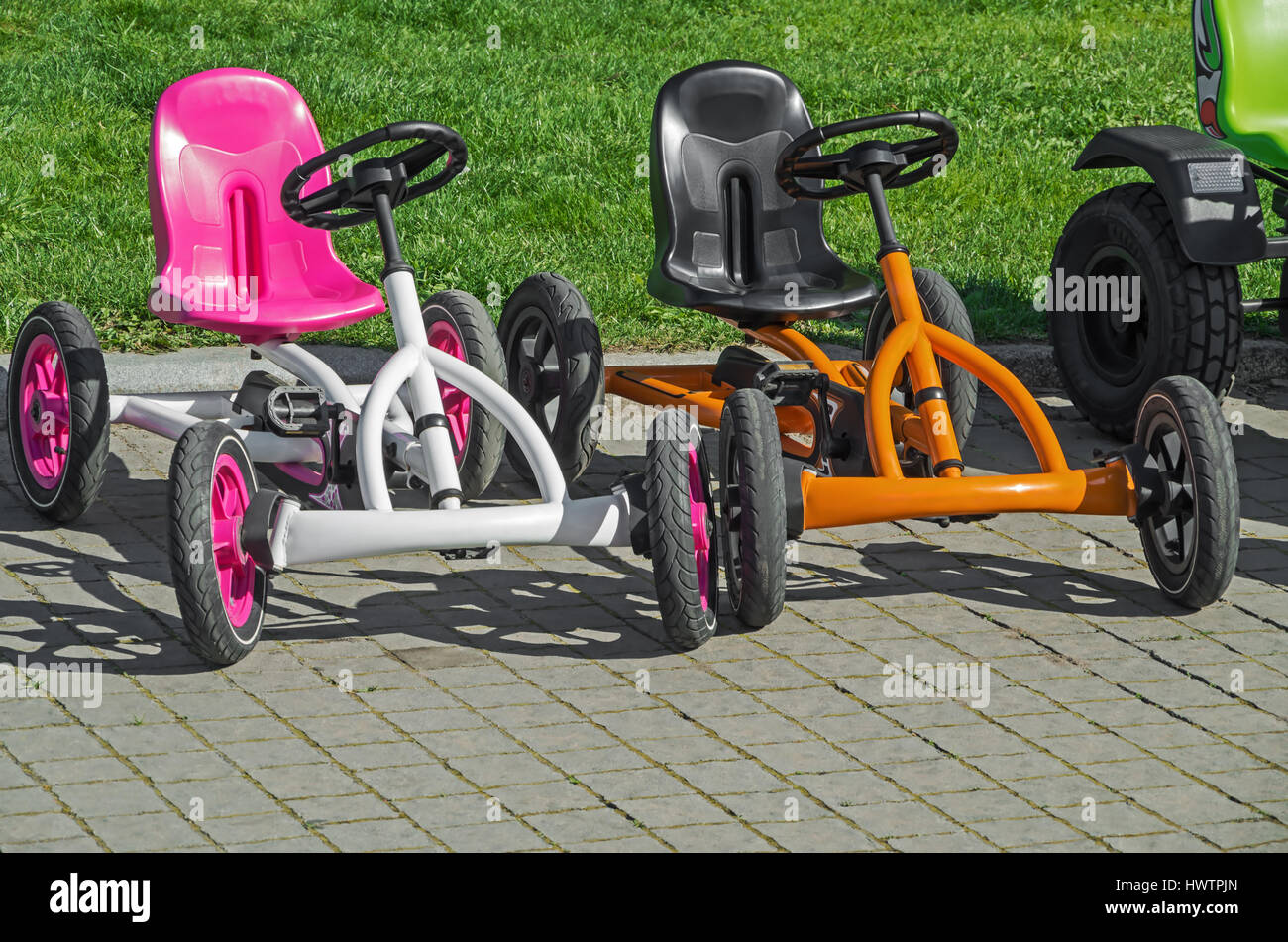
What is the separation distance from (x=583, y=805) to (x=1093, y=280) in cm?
347

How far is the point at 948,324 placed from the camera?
5.72 m

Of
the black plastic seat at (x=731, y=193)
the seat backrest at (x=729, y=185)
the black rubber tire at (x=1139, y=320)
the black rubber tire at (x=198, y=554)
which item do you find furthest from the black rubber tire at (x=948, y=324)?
the black rubber tire at (x=198, y=554)

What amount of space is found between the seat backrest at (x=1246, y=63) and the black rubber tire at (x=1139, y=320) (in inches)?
16.8

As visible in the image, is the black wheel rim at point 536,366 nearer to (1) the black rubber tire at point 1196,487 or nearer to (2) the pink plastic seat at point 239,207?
(2) the pink plastic seat at point 239,207

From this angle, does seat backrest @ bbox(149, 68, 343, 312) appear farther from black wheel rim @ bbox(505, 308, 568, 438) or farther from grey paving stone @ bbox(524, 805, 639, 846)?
grey paving stone @ bbox(524, 805, 639, 846)

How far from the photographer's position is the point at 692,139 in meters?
6.15

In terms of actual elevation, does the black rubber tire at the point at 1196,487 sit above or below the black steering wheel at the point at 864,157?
below

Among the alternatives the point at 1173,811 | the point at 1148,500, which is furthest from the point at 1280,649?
the point at 1173,811

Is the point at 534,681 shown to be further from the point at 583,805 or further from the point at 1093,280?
the point at 1093,280

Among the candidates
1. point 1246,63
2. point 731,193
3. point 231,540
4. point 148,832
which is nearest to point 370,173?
point 231,540

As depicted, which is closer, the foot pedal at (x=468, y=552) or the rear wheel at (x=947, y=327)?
the foot pedal at (x=468, y=552)

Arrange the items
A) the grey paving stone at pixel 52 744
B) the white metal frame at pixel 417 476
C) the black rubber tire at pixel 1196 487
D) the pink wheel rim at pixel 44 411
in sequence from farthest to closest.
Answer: the pink wheel rim at pixel 44 411
the black rubber tire at pixel 1196 487
the white metal frame at pixel 417 476
the grey paving stone at pixel 52 744

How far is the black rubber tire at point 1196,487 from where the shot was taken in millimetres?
4562

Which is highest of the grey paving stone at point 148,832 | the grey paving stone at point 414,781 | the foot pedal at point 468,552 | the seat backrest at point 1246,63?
the seat backrest at point 1246,63
